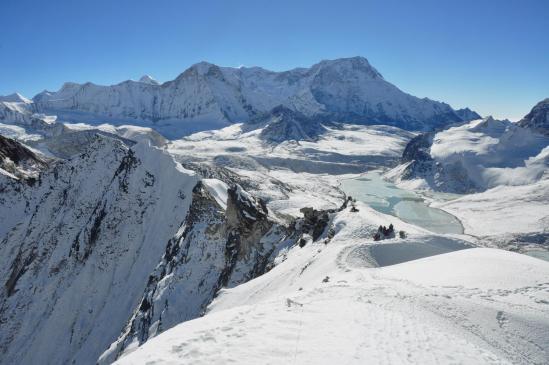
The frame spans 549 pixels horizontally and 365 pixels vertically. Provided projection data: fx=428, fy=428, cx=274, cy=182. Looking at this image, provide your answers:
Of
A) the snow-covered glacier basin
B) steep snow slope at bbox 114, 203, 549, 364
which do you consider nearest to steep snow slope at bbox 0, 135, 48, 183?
steep snow slope at bbox 114, 203, 549, 364

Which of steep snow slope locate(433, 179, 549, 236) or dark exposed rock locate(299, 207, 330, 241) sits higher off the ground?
dark exposed rock locate(299, 207, 330, 241)

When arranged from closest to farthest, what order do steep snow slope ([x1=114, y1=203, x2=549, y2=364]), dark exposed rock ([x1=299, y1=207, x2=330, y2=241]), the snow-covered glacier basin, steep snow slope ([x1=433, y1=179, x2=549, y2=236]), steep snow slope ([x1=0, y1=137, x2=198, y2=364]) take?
steep snow slope ([x1=114, y1=203, x2=549, y2=364]) < dark exposed rock ([x1=299, y1=207, x2=330, y2=241]) < steep snow slope ([x1=0, y1=137, x2=198, y2=364]) < steep snow slope ([x1=433, y1=179, x2=549, y2=236]) < the snow-covered glacier basin

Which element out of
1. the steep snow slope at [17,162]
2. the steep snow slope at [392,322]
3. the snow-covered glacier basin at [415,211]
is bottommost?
the snow-covered glacier basin at [415,211]

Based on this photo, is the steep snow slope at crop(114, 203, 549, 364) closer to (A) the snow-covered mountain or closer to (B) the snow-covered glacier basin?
(A) the snow-covered mountain

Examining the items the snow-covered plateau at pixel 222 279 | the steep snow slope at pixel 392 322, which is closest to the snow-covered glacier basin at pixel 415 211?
the snow-covered plateau at pixel 222 279

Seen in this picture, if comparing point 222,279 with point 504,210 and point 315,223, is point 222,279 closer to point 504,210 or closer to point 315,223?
point 315,223

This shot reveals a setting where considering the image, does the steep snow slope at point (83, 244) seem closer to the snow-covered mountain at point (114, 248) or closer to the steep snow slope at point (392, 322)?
the snow-covered mountain at point (114, 248)

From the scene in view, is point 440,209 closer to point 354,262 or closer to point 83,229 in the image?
point 83,229

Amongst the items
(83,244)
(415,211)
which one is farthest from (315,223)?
(415,211)

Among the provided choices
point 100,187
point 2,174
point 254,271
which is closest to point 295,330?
point 254,271
